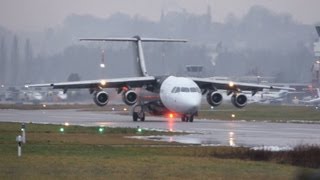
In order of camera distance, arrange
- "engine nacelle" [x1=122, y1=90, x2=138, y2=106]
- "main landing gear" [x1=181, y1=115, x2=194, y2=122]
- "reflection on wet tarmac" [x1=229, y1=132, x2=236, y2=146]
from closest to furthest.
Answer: "reflection on wet tarmac" [x1=229, y1=132, x2=236, y2=146], "main landing gear" [x1=181, y1=115, x2=194, y2=122], "engine nacelle" [x1=122, y1=90, x2=138, y2=106]

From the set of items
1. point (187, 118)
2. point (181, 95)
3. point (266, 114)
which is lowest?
point (187, 118)

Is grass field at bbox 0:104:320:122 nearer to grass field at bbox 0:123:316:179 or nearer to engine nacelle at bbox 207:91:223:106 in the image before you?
engine nacelle at bbox 207:91:223:106

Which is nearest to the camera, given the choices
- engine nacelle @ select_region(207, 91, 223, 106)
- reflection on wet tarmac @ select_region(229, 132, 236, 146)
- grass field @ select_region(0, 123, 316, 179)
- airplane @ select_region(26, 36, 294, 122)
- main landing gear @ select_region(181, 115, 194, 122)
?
grass field @ select_region(0, 123, 316, 179)

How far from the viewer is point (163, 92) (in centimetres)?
5538

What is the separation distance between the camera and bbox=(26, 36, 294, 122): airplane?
177ft

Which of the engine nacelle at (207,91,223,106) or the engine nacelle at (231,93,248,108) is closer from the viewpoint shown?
the engine nacelle at (207,91,223,106)

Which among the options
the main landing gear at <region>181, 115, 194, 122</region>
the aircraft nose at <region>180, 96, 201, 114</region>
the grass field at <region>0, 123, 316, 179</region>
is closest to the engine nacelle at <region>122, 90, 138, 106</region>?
the main landing gear at <region>181, 115, 194, 122</region>

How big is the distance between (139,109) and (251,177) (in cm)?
3760

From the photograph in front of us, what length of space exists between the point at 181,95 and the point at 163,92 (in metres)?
2.11

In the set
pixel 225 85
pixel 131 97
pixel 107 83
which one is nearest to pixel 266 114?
pixel 225 85

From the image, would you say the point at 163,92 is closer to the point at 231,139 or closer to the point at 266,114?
the point at 266,114

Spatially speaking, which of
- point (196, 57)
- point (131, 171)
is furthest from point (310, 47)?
point (131, 171)

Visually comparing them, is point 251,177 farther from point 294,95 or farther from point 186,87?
point 294,95

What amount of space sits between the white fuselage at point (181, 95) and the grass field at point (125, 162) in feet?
72.0
